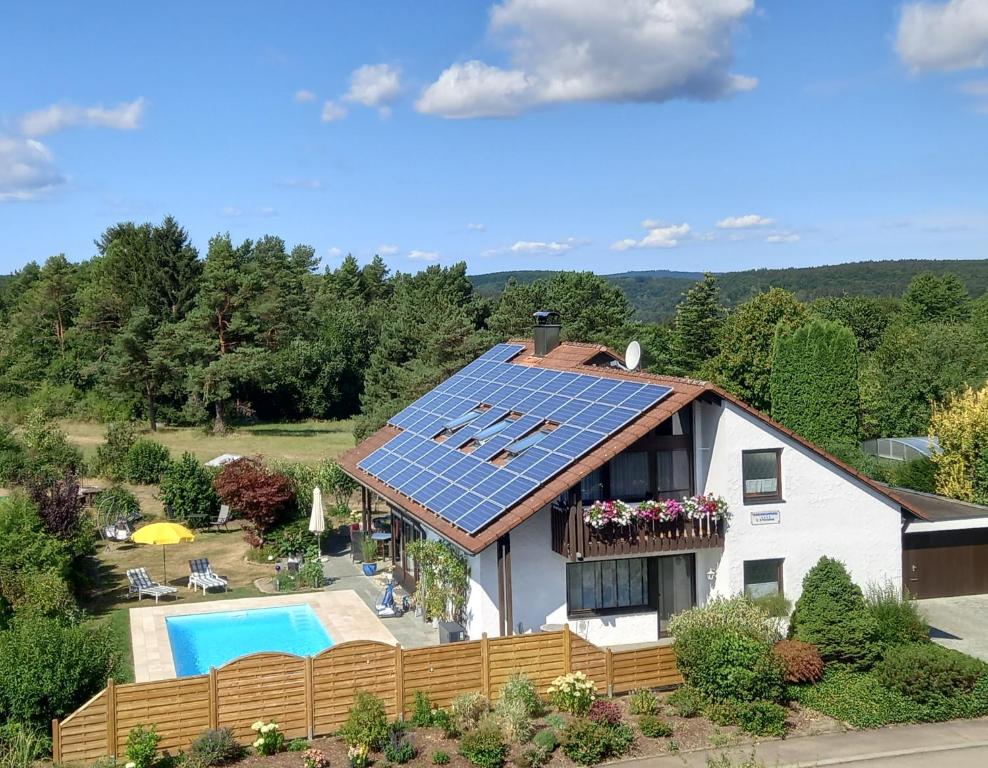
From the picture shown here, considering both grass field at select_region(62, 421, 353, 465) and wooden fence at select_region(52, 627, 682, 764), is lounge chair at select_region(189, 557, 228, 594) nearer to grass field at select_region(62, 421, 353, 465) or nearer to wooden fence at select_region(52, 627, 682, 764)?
wooden fence at select_region(52, 627, 682, 764)

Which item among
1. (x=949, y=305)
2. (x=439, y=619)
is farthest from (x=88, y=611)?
(x=949, y=305)

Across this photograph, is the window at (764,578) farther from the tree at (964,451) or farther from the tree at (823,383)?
the tree at (823,383)

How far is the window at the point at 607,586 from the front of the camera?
68.4ft

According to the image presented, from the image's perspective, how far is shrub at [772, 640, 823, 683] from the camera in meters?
17.6

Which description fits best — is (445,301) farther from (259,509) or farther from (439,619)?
(439,619)

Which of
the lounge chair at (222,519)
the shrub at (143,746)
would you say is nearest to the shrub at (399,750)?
the shrub at (143,746)

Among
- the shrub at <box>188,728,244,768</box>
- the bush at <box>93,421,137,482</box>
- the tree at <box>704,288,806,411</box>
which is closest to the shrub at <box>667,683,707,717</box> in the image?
the shrub at <box>188,728,244,768</box>

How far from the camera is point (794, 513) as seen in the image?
2119 cm

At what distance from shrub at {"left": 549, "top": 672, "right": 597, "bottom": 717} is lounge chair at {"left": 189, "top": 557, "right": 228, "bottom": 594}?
1330 centimetres

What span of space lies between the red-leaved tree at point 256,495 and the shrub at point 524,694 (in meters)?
15.6

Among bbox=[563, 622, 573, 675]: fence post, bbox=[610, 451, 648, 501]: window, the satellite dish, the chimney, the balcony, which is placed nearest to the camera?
bbox=[563, 622, 573, 675]: fence post

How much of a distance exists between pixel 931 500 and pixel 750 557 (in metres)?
10.2

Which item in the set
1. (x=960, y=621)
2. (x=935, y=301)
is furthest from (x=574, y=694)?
(x=935, y=301)

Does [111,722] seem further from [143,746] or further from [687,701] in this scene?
[687,701]
